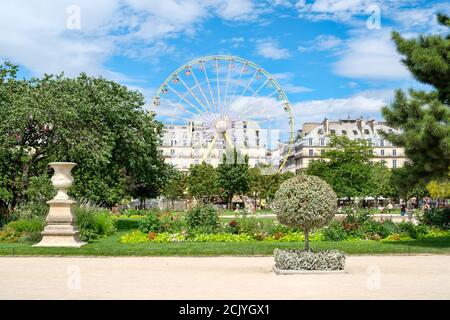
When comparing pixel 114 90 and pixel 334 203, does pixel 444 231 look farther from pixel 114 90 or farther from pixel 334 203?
pixel 114 90

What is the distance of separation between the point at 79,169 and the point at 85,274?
18213mm

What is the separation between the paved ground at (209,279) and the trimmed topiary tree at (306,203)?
1396 mm

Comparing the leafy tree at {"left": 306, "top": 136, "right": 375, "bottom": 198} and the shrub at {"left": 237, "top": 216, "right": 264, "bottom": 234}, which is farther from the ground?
the leafy tree at {"left": 306, "top": 136, "right": 375, "bottom": 198}

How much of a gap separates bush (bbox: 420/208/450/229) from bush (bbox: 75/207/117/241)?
15.2 m

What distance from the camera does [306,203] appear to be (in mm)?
14750

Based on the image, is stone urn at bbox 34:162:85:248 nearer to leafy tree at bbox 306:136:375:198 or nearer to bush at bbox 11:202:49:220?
bush at bbox 11:202:49:220

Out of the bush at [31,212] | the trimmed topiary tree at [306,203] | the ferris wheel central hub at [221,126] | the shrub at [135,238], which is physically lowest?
the shrub at [135,238]

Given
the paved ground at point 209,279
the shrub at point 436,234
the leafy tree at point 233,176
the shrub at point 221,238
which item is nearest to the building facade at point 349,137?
the leafy tree at point 233,176

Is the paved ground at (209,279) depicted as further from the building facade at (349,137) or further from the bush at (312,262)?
the building facade at (349,137)

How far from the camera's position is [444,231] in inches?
1054

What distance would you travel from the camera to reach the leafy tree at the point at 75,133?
28.7 m

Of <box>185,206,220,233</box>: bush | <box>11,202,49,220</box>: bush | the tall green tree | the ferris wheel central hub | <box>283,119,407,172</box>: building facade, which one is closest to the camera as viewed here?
the tall green tree

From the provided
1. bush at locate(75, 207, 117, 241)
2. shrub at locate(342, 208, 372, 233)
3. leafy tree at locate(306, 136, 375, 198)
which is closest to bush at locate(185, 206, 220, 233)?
bush at locate(75, 207, 117, 241)

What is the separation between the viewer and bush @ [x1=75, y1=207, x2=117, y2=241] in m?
23.8
